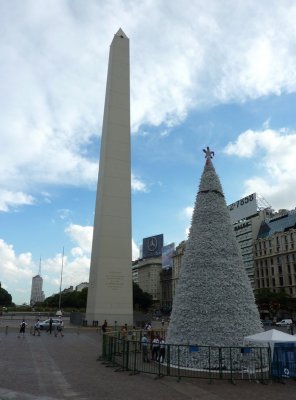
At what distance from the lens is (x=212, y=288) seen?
1516 centimetres

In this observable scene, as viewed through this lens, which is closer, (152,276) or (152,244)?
(152,244)

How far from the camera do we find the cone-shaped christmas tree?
47.8 feet

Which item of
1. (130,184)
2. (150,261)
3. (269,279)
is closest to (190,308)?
(130,184)

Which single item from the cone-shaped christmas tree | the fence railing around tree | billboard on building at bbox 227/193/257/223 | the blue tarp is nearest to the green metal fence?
the fence railing around tree

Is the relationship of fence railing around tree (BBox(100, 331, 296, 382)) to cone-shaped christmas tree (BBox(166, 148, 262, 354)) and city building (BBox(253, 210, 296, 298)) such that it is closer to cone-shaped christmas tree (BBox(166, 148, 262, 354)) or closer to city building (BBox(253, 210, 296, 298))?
A: cone-shaped christmas tree (BBox(166, 148, 262, 354))

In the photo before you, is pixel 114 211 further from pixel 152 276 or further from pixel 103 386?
pixel 152 276

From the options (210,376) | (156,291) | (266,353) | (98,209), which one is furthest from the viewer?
(156,291)

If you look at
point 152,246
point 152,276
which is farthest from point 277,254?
point 152,276

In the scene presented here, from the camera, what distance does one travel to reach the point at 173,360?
48.4ft

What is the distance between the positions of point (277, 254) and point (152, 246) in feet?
199

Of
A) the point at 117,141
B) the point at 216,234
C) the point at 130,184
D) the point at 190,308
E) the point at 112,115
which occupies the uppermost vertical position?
the point at 112,115

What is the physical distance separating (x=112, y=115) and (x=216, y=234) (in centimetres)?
3053

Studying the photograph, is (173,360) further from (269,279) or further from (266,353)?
(269,279)

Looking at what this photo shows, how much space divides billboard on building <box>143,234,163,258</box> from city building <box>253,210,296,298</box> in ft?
150
